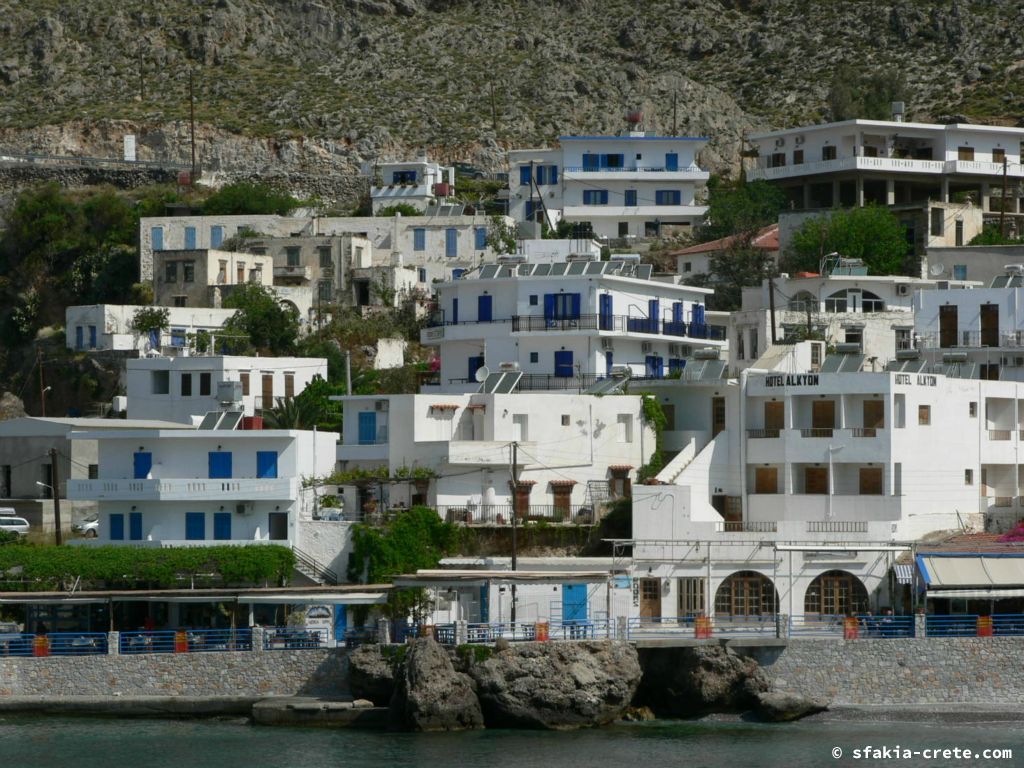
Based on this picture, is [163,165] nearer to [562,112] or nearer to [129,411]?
[562,112]

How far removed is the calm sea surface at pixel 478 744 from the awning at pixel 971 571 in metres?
4.31

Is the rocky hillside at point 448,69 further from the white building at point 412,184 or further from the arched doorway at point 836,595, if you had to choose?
the arched doorway at point 836,595

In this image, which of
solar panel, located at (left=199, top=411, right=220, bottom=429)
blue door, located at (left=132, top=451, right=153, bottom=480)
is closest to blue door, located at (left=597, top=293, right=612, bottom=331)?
solar panel, located at (left=199, top=411, right=220, bottom=429)

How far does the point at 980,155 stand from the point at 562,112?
29.8 m

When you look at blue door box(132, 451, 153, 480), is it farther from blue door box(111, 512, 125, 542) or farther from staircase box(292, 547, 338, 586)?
staircase box(292, 547, 338, 586)

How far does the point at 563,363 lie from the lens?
260 ft

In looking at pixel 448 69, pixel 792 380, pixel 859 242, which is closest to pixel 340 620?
pixel 792 380

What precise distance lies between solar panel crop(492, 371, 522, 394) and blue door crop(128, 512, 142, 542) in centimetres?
1294

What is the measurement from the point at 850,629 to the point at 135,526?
21.8 metres

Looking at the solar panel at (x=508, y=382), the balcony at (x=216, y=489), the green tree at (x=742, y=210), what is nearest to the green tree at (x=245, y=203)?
the green tree at (x=742, y=210)

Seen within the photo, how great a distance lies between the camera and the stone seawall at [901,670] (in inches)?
2301

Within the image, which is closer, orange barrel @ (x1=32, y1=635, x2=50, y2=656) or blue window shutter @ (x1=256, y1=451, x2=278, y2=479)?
orange barrel @ (x1=32, y1=635, x2=50, y2=656)

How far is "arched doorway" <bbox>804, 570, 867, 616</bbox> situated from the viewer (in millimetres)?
61656

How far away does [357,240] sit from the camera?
322ft
